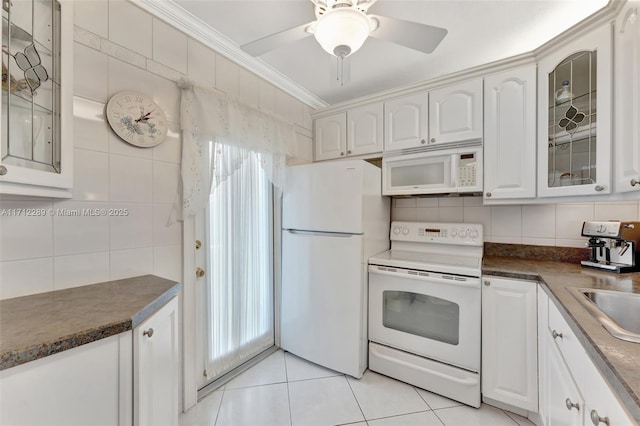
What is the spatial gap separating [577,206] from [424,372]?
1.64 m

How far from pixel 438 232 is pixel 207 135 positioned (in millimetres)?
1934

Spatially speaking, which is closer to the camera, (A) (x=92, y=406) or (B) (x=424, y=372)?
(A) (x=92, y=406)

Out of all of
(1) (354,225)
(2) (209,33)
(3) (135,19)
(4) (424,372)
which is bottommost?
(4) (424,372)

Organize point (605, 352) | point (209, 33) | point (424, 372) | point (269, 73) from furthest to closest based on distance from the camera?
point (269, 73) < point (424, 372) < point (209, 33) < point (605, 352)

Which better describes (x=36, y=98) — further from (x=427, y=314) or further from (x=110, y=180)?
(x=427, y=314)

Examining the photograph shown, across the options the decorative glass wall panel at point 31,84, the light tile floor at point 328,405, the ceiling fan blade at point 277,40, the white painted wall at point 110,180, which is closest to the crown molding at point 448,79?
the ceiling fan blade at point 277,40

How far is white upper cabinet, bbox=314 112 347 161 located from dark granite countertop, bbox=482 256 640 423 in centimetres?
155

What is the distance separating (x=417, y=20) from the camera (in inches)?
60.2

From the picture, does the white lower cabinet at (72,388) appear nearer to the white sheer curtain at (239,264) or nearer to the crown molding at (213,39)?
the white sheer curtain at (239,264)

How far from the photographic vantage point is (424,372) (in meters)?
1.79

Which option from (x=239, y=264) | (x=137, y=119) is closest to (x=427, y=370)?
(x=239, y=264)

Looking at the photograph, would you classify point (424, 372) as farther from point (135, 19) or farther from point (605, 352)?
point (135, 19)

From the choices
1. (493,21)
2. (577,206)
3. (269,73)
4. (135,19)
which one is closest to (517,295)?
(577,206)

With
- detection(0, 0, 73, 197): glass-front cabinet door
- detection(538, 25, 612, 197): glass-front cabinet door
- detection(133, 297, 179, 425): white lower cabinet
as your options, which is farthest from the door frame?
detection(538, 25, 612, 197): glass-front cabinet door
